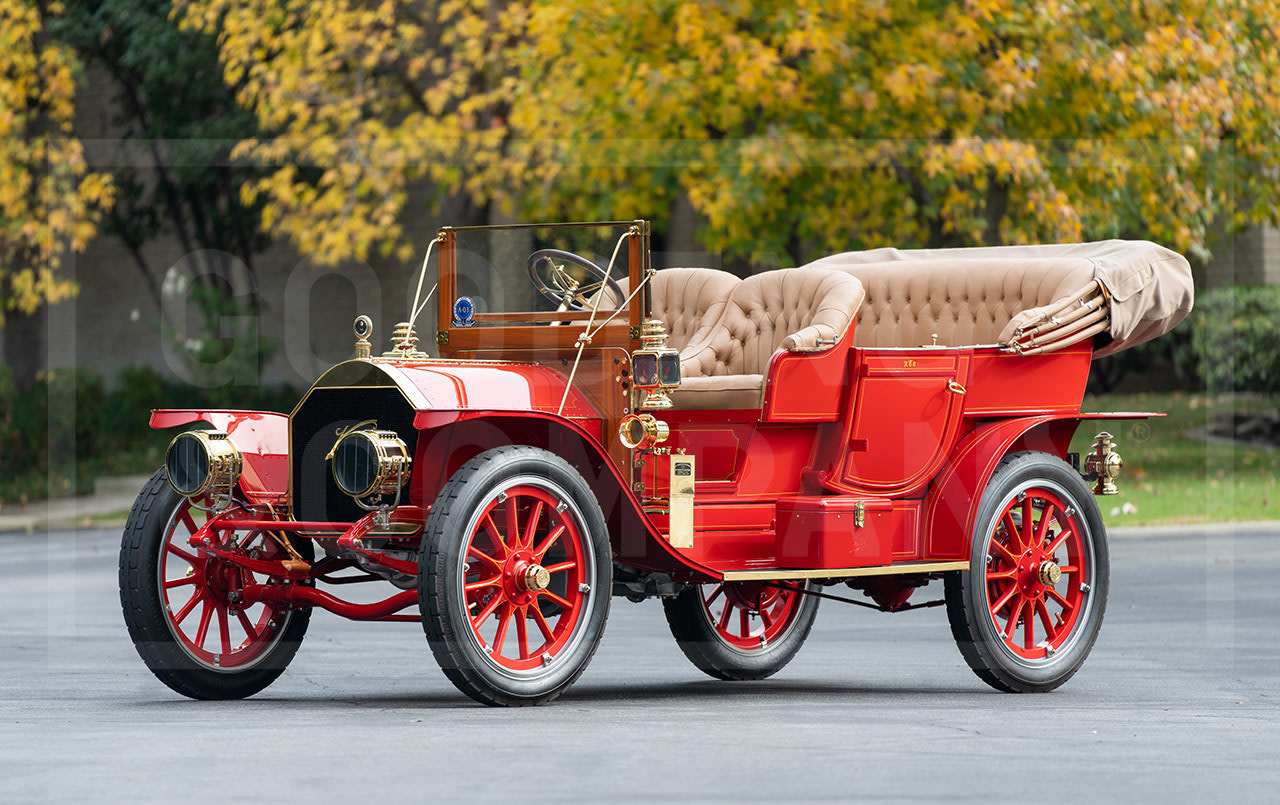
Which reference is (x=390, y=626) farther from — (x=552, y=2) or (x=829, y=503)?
(x=552, y=2)

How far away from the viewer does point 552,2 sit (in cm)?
2056

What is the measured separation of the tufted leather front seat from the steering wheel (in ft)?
1.99

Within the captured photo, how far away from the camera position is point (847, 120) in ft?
65.8

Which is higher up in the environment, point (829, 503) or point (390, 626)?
point (829, 503)

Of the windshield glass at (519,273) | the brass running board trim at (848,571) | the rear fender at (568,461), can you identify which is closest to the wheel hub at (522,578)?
the rear fender at (568,461)

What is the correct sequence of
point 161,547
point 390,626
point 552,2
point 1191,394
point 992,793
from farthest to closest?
point 1191,394 → point 552,2 → point 390,626 → point 161,547 → point 992,793

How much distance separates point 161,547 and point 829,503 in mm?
2884

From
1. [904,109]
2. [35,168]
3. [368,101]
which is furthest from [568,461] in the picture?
[35,168]

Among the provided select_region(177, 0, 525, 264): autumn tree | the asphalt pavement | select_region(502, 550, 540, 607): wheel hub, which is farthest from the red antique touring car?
select_region(177, 0, 525, 264): autumn tree

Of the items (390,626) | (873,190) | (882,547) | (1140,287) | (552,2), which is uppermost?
(552,2)

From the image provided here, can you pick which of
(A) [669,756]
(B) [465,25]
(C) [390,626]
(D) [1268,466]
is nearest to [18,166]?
(B) [465,25]

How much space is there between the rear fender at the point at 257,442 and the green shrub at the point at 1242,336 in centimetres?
2080

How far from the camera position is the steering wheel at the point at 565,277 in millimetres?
8664

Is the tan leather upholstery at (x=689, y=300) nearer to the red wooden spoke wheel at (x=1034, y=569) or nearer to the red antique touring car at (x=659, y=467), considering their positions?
the red antique touring car at (x=659, y=467)
